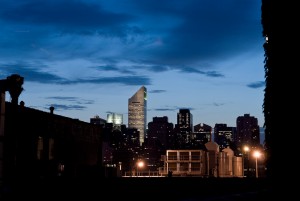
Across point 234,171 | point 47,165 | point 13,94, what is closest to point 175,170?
point 234,171

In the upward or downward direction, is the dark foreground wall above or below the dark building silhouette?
below

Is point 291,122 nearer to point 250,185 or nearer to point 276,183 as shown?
point 276,183

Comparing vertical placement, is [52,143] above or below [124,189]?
above

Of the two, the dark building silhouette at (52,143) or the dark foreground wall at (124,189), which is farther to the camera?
the dark building silhouette at (52,143)

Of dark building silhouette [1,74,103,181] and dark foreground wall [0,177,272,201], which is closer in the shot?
dark foreground wall [0,177,272,201]

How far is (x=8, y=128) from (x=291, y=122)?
1122 inches

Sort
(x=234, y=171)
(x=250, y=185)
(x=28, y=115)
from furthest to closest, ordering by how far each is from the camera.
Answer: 1. (x=234, y=171)
2. (x=28, y=115)
3. (x=250, y=185)

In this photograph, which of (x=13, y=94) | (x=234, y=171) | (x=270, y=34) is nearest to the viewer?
(x=270, y=34)

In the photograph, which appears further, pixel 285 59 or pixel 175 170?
pixel 175 170

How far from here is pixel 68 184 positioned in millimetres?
23844

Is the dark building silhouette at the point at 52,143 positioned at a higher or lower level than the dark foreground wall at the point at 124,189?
higher

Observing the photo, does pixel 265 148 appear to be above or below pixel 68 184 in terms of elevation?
above

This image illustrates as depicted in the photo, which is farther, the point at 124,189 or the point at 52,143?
the point at 52,143

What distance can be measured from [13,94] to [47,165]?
24.9 metres
